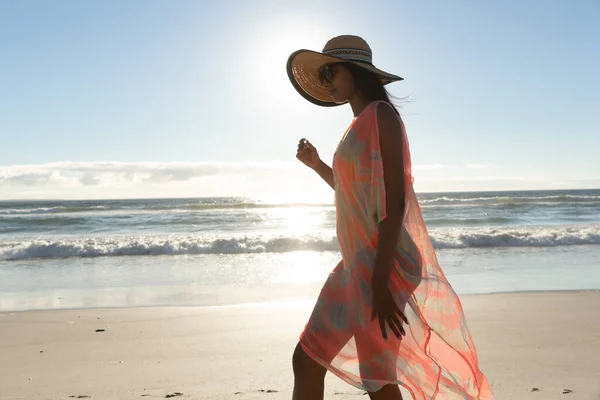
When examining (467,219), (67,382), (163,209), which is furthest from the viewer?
(163,209)

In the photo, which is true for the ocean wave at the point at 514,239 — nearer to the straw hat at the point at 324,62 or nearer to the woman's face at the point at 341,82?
the straw hat at the point at 324,62

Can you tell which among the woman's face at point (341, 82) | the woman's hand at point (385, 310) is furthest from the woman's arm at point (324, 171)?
the woman's hand at point (385, 310)

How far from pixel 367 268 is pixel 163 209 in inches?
1429

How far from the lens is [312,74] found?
96.0 inches

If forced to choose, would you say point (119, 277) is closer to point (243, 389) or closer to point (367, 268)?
point (243, 389)

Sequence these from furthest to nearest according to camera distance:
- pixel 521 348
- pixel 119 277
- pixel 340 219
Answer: pixel 119 277 < pixel 521 348 < pixel 340 219

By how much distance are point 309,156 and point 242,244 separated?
12.6 m

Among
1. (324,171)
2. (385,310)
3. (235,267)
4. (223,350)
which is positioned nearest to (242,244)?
(235,267)

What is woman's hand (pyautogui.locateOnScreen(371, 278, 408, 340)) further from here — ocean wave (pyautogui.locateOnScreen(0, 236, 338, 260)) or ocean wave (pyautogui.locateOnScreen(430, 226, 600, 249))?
ocean wave (pyautogui.locateOnScreen(430, 226, 600, 249))

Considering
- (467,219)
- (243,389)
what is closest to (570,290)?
(243,389)

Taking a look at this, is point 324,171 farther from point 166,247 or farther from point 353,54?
point 166,247

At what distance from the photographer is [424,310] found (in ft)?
6.79

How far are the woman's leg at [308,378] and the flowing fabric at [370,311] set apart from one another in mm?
41

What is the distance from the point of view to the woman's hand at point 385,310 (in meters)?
1.93
